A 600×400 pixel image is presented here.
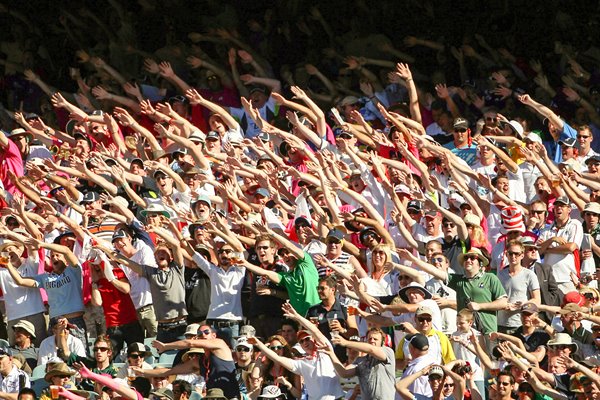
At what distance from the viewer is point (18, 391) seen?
21.9 m

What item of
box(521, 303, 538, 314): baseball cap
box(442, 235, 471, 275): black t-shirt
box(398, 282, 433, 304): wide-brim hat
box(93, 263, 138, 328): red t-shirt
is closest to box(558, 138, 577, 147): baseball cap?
box(442, 235, 471, 275): black t-shirt

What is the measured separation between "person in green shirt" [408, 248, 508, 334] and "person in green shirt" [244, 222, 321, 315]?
117 cm

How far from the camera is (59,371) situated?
71.1 ft

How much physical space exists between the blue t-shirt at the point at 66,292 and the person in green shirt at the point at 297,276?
6.42 ft

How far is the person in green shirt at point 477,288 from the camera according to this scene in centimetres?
2175

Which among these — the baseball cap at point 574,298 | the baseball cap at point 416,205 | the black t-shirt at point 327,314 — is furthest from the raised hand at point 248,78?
the baseball cap at point 574,298

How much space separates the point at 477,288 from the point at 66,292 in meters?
4.41

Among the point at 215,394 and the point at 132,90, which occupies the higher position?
the point at 132,90

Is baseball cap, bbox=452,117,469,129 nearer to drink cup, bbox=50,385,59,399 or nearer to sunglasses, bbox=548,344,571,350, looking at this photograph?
sunglasses, bbox=548,344,571,350

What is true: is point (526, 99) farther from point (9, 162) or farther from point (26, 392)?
point (26, 392)

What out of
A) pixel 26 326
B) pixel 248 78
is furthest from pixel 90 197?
pixel 248 78

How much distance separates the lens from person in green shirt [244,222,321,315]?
22.2 metres

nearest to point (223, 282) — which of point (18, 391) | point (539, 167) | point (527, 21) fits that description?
point (18, 391)

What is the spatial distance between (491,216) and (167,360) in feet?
13.1
